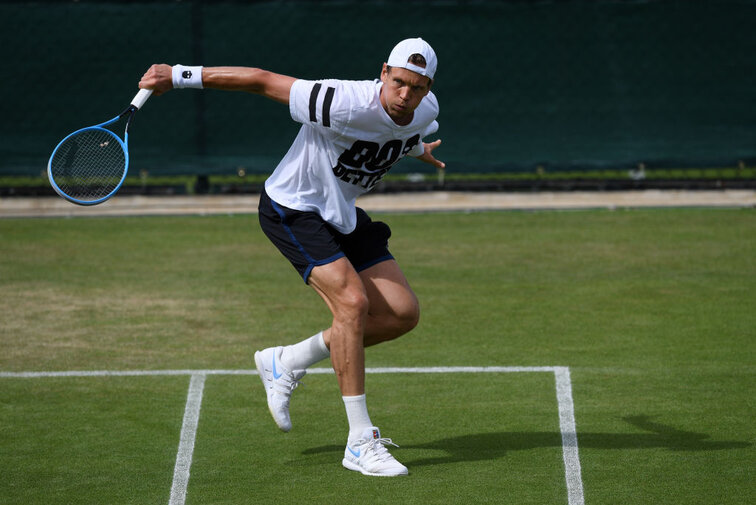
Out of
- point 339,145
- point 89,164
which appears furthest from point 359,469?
point 89,164

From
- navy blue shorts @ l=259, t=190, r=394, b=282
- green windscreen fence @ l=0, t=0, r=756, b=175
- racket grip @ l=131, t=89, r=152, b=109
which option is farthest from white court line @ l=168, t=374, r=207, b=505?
green windscreen fence @ l=0, t=0, r=756, b=175

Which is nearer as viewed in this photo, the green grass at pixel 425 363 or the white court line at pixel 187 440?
the white court line at pixel 187 440

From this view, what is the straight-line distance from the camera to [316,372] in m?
7.26

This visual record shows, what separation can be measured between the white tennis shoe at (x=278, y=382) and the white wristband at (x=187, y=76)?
1482mm

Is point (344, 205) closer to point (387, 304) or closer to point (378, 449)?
point (387, 304)

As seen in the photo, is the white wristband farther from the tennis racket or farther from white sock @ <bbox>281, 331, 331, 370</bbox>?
white sock @ <bbox>281, 331, 331, 370</bbox>

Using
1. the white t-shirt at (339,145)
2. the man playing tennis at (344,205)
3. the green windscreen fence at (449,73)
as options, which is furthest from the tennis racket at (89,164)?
the green windscreen fence at (449,73)

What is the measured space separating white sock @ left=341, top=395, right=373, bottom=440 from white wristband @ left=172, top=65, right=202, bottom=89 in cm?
164

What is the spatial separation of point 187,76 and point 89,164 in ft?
3.41

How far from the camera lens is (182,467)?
5.45 m

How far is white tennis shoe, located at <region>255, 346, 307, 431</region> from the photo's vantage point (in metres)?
5.81

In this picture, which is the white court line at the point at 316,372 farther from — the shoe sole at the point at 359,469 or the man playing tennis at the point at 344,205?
the shoe sole at the point at 359,469

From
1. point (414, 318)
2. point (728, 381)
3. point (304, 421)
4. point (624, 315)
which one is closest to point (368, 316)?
point (414, 318)

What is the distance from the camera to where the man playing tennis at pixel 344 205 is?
5.32 meters
